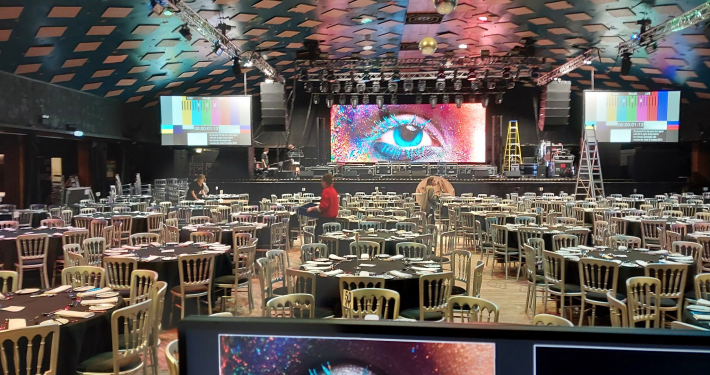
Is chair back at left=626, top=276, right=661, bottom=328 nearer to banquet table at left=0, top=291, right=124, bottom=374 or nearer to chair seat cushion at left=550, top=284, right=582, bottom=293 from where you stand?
chair seat cushion at left=550, top=284, right=582, bottom=293

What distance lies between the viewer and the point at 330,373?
836mm

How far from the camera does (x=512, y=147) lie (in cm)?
2195

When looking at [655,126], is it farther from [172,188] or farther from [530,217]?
[172,188]

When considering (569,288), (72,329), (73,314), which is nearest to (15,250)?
(73,314)

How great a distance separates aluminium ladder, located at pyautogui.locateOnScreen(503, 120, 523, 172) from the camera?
21219 millimetres

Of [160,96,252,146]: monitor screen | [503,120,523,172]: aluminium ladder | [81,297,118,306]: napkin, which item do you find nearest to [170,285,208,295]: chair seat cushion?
[81,297,118,306]: napkin

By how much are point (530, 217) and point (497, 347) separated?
8.88 m

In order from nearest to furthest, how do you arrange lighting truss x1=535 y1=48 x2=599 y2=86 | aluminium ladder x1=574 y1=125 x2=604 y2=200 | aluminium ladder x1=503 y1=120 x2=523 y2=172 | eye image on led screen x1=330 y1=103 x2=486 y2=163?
1. lighting truss x1=535 y1=48 x2=599 y2=86
2. aluminium ladder x1=574 y1=125 x2=604 y2=200
3. aluminium ladder x1=503 y1=120 x2=523 y2=172
4. eye image on led screen x1=330 y1=103 x2=486 y2=163

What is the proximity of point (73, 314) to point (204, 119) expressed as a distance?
12.1 m

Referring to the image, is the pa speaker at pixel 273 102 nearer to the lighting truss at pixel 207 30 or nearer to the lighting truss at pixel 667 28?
the lighting truss at pixel 207 30

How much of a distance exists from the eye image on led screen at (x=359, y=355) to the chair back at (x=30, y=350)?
8.48 feet

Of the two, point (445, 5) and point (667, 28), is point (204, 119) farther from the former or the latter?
point (667, 28)

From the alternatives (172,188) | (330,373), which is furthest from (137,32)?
(330,373)

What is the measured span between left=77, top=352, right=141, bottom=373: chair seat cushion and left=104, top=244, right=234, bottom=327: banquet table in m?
1.88
